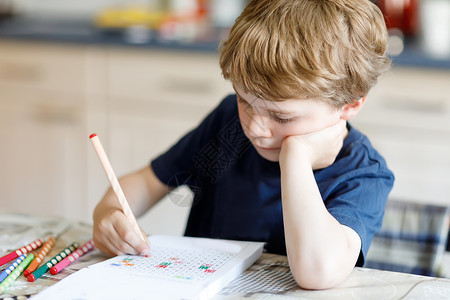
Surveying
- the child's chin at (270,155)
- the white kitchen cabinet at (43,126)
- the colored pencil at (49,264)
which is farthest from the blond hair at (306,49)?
the white kitchen cabinet at (43,126)

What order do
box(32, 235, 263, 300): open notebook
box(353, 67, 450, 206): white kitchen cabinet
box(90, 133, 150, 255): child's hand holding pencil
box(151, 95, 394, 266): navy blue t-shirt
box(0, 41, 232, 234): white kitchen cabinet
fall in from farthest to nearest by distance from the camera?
box(0, 41, 232, 234): white kitchen cabinet → box(353, 67, 450, 206): white kitchen cabinet → box(151, 95, 394, 266): navy blue t-shirt → box(90, 133, 150, 255): child's hand holding pencil → box(32, 235, 263, 300): open notebook

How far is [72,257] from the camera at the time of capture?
33.4 inches

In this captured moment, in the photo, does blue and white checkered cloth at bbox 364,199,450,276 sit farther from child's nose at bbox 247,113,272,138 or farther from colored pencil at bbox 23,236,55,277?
colored pencil at bbox 23,236,55,277

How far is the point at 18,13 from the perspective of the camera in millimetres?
2887

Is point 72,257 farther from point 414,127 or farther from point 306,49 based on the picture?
point 414,127

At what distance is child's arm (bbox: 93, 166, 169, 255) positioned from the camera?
0.84 metres

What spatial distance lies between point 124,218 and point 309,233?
26 cm

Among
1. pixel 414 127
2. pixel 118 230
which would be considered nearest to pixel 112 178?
pixel 118 230

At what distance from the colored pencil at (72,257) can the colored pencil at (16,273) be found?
0.04 m

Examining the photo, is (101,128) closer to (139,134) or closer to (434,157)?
(139,134)

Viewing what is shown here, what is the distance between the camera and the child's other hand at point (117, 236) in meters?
0.84

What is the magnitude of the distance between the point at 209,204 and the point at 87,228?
0.24 m

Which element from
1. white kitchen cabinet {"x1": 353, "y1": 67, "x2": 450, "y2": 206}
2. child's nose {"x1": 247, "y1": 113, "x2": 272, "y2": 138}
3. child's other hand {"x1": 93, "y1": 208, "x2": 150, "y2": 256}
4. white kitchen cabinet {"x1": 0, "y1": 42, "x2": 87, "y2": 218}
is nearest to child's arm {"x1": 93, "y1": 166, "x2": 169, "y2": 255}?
child's other hand {"x1": 93, "y1": 208, "x2": 150, "y2": 256}

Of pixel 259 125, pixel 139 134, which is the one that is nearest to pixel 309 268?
pixel 259 125
